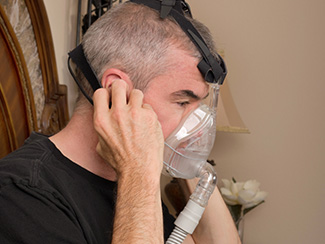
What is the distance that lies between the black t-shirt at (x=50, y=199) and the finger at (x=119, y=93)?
19cm

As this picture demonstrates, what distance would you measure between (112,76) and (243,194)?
1.12 m

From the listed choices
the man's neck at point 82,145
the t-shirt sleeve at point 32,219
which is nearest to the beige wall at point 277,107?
the man's neck at point 82,145

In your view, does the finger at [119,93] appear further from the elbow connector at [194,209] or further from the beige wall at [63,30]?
the beige wall at [63,30]

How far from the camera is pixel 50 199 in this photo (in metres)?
0.94

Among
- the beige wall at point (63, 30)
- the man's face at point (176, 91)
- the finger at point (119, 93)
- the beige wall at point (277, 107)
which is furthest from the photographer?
the beige wall at point (277, 107)

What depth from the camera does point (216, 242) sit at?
1436 mm

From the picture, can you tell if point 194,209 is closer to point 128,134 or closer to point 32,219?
point 128,134

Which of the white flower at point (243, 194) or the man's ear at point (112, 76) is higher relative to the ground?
the man's ear at point (112, 76)

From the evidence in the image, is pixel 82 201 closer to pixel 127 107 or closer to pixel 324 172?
pixel 127 107

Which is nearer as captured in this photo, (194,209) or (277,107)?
(194,209)

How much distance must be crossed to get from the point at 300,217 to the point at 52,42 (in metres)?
1.45

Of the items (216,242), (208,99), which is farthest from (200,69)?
(216,242)

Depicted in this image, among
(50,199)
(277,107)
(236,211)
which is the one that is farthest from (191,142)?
(277,107)

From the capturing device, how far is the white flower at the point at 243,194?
205 cm
